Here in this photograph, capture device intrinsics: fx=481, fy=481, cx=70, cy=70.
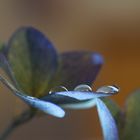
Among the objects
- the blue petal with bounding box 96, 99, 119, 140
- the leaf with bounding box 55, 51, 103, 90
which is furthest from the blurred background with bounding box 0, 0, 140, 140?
the blue petal with bounding box 96, 99, 119, 140

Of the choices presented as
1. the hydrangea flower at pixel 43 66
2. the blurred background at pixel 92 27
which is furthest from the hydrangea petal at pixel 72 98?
the blurred background at pixel 92 27

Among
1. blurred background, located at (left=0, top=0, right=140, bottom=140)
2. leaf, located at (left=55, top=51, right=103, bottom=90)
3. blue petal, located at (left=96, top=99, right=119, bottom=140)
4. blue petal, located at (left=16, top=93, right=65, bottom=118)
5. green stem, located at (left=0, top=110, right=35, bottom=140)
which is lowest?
blurred background, located at (left=0, top=0, right=140, bottom=140)

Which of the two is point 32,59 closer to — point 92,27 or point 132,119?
point 132,119

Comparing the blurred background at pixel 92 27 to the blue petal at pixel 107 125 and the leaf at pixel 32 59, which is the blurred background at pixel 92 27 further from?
the blue petal at pixel 107 125

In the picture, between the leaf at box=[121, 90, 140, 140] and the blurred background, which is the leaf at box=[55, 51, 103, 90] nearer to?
the leaf at box=[121, 90, 140, 140]

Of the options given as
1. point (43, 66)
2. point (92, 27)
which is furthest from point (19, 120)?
point (92, 27)

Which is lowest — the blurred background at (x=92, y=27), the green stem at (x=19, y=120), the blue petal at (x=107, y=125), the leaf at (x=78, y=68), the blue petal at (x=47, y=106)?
the blurred background at (x=92, y=27)
